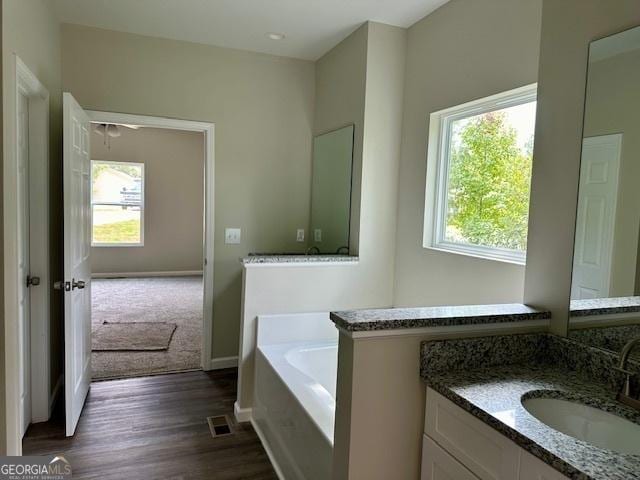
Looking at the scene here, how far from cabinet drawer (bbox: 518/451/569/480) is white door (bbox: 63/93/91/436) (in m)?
2.47

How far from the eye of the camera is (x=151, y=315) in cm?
527

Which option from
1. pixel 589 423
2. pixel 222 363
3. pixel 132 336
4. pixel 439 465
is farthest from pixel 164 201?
pixel 589 423

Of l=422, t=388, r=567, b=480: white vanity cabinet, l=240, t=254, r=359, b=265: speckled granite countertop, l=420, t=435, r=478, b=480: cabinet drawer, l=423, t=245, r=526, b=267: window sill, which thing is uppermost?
l=423, t=245, r=526, b=267: window sill

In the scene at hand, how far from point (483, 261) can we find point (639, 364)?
1.19 m

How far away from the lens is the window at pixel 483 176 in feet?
7.55

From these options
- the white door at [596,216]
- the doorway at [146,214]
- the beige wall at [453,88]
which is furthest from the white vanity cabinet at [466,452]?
the doorway at [146,214]

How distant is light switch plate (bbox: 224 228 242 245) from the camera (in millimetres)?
3715

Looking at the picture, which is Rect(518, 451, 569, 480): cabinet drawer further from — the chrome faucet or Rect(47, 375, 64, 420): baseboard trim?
Rect(47, 375, 64, 420): baseboard trim

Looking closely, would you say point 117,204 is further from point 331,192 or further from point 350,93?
point 350,93

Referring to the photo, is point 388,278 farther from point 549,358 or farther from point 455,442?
point 455,442

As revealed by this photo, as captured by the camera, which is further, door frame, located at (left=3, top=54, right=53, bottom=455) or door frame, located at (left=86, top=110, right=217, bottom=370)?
door frame, located at (left=86, top=110, right=217, bottom=370)

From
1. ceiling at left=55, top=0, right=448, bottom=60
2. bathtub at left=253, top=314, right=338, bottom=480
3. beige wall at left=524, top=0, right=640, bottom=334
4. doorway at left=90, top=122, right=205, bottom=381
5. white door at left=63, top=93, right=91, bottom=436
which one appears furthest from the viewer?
doorway at left=90, top=122, right=205, bottom=381

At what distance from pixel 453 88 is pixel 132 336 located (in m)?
3.77

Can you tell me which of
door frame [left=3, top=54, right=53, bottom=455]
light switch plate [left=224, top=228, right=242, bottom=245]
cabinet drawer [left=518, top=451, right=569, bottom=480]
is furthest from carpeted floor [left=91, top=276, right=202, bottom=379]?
cabinet drawer [left=518, top=451, right=569, bottom=480]
